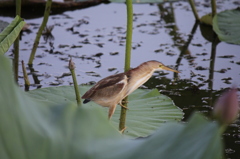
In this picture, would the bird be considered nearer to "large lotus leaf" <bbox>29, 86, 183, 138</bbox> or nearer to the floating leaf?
"large lotus leaf" <bbox>29, 86, 183, 138</bbox>

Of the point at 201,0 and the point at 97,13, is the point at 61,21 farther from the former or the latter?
the point at 201,0

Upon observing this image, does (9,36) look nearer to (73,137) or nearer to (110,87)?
(110,87)

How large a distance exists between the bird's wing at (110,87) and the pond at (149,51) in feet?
2.14

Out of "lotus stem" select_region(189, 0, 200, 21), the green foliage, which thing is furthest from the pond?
the green foliage

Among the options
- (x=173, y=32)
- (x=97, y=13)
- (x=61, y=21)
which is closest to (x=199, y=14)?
(x=173, y=32)

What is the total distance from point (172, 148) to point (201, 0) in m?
4.70

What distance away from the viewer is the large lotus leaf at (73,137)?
0.73 m

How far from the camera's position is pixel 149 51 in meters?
3.67

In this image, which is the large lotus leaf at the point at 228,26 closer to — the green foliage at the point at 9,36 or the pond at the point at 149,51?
the pond at the point at 149,51

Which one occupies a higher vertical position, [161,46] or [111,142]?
[111,142]

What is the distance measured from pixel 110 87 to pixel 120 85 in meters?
0.06

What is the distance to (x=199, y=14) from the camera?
185 inches

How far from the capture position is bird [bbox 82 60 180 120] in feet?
5.74

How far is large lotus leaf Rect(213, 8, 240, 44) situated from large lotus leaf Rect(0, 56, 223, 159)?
9.35 feet
